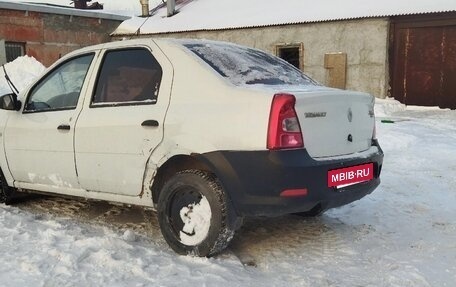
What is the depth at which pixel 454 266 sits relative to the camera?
3221mm

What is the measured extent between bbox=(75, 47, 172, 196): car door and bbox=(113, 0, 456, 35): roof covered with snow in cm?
1248

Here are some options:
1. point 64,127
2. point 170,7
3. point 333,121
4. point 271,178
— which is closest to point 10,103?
point 64,127

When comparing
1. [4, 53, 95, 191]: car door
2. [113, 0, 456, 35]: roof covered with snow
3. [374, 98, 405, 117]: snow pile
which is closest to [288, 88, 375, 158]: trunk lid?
[4, 53, 95, 191]: car door

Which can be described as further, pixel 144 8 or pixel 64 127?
pixel 144 8

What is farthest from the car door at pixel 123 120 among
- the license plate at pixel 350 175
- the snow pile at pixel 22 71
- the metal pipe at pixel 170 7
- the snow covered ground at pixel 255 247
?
the metal pipe at pixel 170 7

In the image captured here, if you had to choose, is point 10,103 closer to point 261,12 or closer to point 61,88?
point 61,88

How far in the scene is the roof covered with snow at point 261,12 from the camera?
14.6 metres

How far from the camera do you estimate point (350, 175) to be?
3.39 meters

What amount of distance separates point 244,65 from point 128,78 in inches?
36.5

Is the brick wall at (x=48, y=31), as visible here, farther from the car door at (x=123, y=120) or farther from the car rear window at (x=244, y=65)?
the car rear window at (x=244, y=65)

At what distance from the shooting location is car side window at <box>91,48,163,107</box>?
3633mm

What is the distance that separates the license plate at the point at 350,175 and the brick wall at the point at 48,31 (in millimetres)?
17463

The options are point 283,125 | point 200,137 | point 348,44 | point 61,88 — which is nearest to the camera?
point 283,125

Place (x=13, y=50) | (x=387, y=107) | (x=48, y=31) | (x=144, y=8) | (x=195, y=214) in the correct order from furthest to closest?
1. (x=144, y=8)
2. (x=48, y=31)
3. (x=13, y=50)
4. (x=387, y=107)
5. (x=195, y=214)
